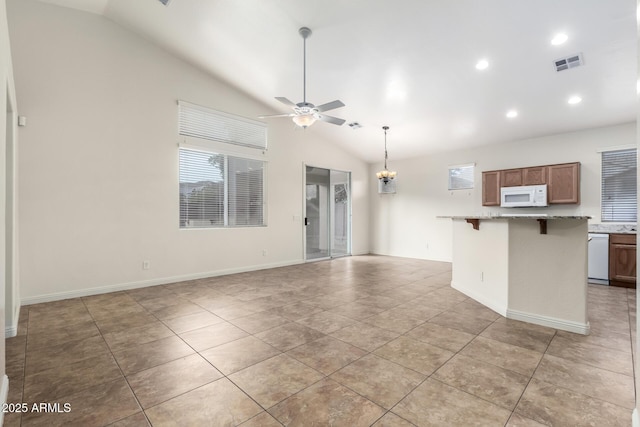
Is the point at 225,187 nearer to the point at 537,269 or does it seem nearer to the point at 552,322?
the point at 537,269

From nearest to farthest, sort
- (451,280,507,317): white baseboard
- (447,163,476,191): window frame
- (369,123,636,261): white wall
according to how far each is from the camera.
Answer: (451,280,507,317): white baseboard < (369,123,636,261): white wall < (447,163,476,191): window frame

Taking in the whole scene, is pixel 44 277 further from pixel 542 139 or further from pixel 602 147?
pixel 602 147

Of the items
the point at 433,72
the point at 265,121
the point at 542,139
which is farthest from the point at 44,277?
the point at 542,139

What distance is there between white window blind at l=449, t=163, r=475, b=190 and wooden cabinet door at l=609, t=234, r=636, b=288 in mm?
2837

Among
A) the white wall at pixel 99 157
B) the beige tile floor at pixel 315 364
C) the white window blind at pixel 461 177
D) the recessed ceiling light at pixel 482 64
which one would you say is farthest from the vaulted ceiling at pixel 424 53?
the beige tile floor at pixel 315 364

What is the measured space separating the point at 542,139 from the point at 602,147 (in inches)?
37.9

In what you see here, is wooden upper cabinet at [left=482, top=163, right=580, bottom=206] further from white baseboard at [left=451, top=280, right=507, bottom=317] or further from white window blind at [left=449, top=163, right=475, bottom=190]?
white baseboard at [left=451, top=280, right=507, bottom=317]

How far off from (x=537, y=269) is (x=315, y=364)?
2.63 m

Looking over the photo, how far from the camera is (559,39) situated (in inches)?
143

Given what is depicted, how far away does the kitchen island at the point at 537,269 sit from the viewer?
2.98m

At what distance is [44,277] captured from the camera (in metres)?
4.07

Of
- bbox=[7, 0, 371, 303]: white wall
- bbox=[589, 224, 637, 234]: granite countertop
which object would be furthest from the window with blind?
bbox=[7, 0, 371, 303]: white wall

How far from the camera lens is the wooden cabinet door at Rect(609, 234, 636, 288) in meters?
4.83

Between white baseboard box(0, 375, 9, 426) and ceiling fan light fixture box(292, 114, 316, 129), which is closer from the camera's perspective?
white baseboard box(0, 375, 9, 426)
